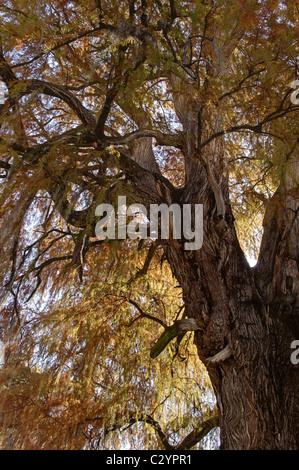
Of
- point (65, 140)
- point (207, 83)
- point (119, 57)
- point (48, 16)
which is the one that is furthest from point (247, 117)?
point (48, 16)

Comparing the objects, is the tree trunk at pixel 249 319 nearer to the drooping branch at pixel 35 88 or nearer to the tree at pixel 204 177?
the tree at pixel 204 177

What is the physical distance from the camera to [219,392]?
197 centimetres

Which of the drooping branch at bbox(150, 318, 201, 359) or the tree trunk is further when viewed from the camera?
the drooping branch at bbox(150, 318, 201, 359)

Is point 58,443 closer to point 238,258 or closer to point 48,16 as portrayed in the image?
point 238,258

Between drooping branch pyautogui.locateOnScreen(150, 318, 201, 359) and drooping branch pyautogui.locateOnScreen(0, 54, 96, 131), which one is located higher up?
drooping branch pyautogui.locateOnScreen(0, 54, 96, 131)

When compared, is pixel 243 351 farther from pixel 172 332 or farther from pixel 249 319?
pixel 172 332

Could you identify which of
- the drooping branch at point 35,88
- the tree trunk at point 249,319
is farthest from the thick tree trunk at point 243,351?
the drooping branch at point 35,88

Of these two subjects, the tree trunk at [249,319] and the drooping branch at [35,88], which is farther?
the drooping branch at [35,88]

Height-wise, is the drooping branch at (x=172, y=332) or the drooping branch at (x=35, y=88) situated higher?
the drooping branch at (x=35, y=88)

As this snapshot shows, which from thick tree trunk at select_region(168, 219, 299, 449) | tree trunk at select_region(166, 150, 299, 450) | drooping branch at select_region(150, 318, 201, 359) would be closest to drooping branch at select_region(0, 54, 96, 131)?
tree trunk at select_region(166, 150, 299, 450)

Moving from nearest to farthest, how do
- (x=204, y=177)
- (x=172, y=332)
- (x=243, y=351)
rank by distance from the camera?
(x=243, y=351) → (x=172, y=332) → (x=204, y=177)

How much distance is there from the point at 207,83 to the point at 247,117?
0.98 feet

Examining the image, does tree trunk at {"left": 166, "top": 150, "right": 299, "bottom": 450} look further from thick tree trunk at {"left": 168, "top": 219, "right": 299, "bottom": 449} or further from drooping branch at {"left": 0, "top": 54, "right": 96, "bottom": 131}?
drooping branch at {"left": 0, "top": 54, "right": 96, "bottom": 131}

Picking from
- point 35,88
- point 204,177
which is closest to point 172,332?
point 204,177
